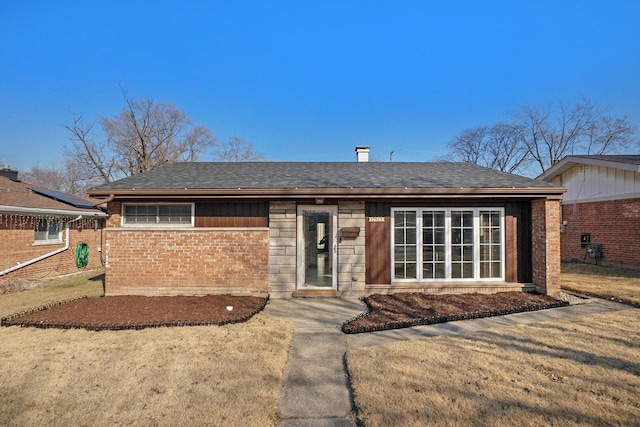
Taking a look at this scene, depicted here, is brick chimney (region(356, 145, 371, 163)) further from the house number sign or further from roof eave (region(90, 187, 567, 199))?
roof eave (region(90, 187, 567, 199))

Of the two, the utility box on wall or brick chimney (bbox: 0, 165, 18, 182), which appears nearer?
the utility box on wall

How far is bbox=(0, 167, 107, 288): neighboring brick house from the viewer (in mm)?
8766

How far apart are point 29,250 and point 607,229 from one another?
1930cm

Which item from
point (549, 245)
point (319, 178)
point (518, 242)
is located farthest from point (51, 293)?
point (549, 245)

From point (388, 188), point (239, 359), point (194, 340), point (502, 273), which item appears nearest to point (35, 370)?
point (194, 340)

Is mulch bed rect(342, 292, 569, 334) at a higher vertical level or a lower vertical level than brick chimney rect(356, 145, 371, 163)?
lower

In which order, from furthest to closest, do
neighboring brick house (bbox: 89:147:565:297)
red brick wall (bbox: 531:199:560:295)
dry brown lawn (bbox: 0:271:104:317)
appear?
neighboring brick house (bbox: 89:147:565:297)
red brick wall (bbox: 531:199:560:295)
dry brown lawn (bbox: 0:271:104:317)

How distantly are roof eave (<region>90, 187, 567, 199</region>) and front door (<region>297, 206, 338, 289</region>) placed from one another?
0.61 m

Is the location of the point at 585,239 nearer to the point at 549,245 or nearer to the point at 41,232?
the point at 549,245

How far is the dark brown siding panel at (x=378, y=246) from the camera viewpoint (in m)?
7.14

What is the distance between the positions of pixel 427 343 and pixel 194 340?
3.22 metres

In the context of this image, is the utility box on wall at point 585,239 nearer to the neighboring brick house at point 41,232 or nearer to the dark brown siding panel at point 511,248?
the dark brown siding panel at point 511,248

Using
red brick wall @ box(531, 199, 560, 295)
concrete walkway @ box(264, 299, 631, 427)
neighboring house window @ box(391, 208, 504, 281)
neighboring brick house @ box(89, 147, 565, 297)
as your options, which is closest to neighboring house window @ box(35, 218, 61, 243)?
neighboring brick house @ box(89, 147, 565, 297)

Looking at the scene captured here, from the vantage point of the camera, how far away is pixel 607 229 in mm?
11648
